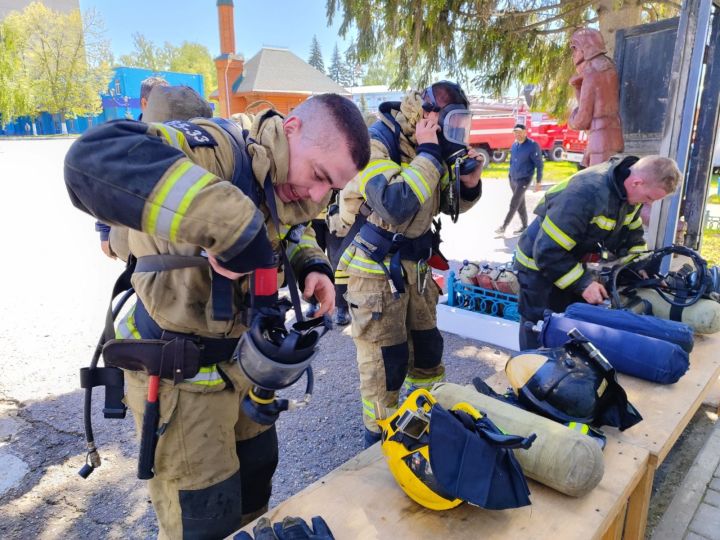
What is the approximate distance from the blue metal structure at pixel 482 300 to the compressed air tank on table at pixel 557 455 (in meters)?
3.10

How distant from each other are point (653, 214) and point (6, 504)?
513 centimetres

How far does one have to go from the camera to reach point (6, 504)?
281cm

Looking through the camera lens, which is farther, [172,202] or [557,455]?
[557,455]

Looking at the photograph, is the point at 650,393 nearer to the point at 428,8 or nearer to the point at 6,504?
the point at 6,504

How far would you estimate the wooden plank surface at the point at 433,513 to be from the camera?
158cm

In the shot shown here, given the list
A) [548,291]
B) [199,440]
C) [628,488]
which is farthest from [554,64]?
[199,440]

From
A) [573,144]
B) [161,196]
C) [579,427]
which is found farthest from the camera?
[573,144]

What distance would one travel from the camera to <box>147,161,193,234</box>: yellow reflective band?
111 centimetres

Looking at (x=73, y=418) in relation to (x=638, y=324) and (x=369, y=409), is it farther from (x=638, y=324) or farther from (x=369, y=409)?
(x=638, y=324)

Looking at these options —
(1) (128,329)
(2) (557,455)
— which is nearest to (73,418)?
(1) (128,329)

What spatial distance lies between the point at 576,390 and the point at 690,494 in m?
1.45

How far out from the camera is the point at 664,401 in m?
2.39

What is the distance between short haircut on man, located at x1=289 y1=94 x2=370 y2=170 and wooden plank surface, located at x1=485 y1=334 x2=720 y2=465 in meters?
1.50

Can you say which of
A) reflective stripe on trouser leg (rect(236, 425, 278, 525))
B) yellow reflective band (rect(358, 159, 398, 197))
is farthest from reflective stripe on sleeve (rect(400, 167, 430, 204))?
reflective stripe on trouser leg (rect(236, 425, 278, 525))
